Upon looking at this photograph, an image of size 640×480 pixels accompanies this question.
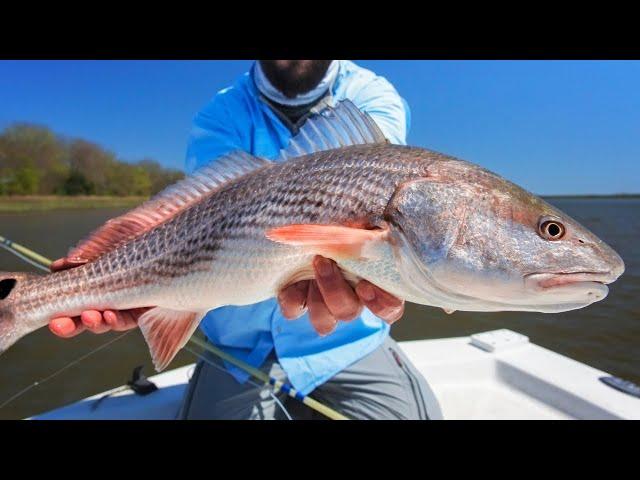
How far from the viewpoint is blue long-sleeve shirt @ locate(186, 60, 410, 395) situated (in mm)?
3268

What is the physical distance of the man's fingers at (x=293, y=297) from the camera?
2.17 metres

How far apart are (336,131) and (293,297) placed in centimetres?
85

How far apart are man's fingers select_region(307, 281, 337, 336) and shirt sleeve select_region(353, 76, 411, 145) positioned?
1.60 metres

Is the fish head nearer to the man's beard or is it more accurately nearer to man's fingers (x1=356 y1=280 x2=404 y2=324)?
man's fingers (x1=356 y1=280 x2=404 y2=324)

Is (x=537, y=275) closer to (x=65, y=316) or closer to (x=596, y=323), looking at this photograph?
(x=65, y=316)

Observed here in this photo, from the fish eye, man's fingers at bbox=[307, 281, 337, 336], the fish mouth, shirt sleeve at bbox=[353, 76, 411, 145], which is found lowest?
man's fingers at bbox=[307, 281, 337, 336]

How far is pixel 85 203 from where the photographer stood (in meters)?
35.9

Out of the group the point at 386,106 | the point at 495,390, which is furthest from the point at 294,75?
the point at 495,390

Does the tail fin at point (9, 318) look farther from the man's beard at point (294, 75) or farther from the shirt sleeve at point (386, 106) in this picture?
the shirt sleeve at point (386, 106)

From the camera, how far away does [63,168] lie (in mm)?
39781

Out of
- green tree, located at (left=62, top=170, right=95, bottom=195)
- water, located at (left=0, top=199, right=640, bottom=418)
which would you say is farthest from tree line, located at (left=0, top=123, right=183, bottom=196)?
water, located at (left=0, top=199, right=640, bottom=418)

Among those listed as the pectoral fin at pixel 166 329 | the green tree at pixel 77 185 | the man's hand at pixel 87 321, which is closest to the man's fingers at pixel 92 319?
the man's hand at pixel 87 321

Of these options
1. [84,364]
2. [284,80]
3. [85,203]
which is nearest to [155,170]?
[85,203]

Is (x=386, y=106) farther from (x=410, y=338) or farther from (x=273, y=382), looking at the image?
(x=410, y=338)
